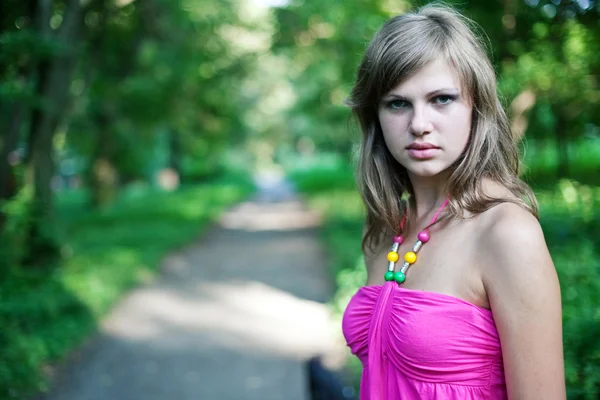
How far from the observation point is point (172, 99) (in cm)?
1955

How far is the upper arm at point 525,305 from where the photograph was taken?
1395 millimetres

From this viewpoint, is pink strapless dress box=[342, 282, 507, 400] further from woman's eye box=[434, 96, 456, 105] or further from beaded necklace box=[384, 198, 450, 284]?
woman's eye box=[434, 96, 456, 105]

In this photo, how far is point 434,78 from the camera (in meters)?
1.62

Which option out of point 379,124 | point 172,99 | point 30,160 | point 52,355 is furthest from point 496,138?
point 172,99

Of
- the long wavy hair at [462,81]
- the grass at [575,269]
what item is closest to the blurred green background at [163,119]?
the grass at [575,269]

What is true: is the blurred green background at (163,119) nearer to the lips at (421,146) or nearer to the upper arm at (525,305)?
the lips at (421,146)

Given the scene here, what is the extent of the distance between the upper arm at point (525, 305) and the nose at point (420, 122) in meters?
0.30

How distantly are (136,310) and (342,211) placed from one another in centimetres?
1039

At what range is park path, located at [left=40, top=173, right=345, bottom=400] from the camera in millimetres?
6367

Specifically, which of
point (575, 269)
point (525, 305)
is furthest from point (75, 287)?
point (525, 305)

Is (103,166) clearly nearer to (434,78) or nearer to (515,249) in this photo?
(434,78)

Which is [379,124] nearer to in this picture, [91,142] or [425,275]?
[425,275]

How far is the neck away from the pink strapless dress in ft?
0.86

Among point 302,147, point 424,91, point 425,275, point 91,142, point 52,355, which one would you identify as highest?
point 302,147
